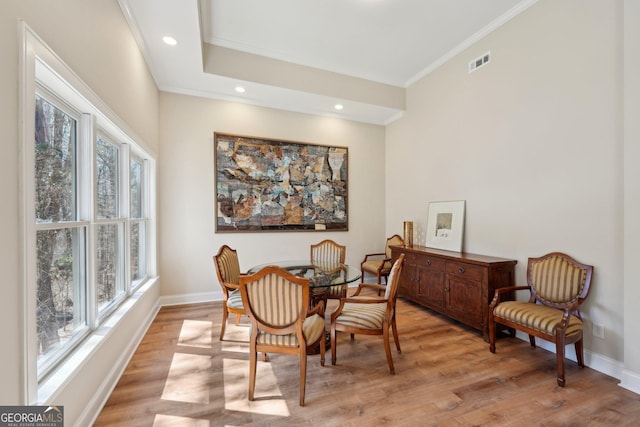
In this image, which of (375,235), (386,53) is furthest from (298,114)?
(375,235)

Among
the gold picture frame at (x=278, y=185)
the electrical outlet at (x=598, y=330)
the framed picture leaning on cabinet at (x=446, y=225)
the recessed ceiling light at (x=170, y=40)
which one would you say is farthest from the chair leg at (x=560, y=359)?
the recessed ceiling light at (x=170, y=40)

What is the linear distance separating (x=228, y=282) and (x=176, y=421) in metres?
1.47

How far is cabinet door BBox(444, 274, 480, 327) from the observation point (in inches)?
122

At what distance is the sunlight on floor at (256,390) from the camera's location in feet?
6.50

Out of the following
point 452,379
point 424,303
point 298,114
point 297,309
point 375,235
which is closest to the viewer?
point 297,309

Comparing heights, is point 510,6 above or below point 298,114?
above

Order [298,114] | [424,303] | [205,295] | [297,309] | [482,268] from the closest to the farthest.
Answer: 1. [297,309]
2. [482,268]
3. [424,303]
4. [205,295]
5. [298,114]

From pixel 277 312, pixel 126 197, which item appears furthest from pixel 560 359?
pixel 126 197

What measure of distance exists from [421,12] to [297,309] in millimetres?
3643

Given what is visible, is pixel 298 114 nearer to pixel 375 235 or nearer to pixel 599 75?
pixel 375 235

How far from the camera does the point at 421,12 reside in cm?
321

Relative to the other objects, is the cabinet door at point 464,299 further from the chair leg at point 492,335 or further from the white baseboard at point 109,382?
the white baseboard at point 109,382

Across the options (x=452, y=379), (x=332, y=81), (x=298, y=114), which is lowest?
(x=452, y=379)

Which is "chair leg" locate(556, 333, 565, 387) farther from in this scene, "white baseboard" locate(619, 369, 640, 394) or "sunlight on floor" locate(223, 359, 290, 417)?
"sunlight on floor" locate(223, 359, 290, 417)
